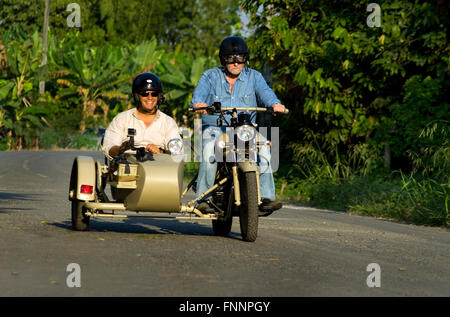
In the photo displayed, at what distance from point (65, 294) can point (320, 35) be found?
1543 cm

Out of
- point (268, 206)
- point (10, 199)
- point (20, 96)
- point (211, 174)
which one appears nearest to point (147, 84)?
point (211, 174)

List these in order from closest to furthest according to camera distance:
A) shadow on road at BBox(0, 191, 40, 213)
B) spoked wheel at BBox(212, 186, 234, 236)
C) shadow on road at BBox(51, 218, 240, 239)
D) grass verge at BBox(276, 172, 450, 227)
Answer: spoked wheel at BBox(212, 186, 234, 236), shadow on road at BBox(51, 218, 240, 239), shadow on road at BBox(0, 191, 40, 213), grass verge at BBox(276, 172, 450, 227)

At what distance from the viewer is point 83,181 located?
9.16m

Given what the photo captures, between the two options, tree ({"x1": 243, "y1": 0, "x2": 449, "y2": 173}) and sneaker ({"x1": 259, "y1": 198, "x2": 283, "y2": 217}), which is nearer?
sneaker ({"x1": 259, "y1": 198, "x2": 283, "y2": 217})

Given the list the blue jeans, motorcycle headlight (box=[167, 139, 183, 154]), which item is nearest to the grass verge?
the blue jeans

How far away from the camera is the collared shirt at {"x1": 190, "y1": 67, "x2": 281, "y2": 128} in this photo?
972 centimetres

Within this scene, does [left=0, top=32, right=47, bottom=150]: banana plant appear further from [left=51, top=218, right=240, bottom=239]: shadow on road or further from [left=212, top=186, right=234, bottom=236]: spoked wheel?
[left=212, top=186, right=234, bottom=236]: spoked wheel

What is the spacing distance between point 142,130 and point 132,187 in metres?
0.87

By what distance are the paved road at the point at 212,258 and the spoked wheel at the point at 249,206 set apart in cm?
13

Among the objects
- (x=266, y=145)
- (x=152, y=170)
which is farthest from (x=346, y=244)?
(x=152, y=170)

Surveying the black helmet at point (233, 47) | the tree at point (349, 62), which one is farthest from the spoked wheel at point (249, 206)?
the tree at point (349, 62)

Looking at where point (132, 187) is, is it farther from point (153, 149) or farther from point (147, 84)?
point (147, 84)

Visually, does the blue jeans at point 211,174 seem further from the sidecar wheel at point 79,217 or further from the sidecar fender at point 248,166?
the sidecar wheel at point 79,217
